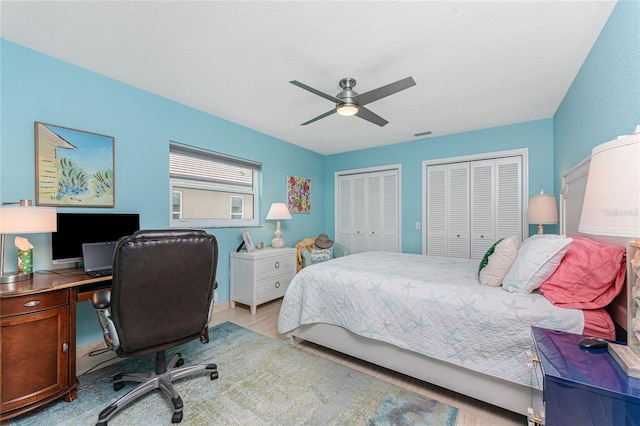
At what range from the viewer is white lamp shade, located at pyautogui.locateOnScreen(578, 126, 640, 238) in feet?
2.43

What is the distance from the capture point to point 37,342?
5.26 feet

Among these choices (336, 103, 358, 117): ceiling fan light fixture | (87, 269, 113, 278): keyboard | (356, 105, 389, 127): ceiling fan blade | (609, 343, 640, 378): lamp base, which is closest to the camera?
(609, 343, 640, 378): lamp base

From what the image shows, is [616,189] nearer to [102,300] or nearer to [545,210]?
[102,300]

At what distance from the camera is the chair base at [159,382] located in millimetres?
1526

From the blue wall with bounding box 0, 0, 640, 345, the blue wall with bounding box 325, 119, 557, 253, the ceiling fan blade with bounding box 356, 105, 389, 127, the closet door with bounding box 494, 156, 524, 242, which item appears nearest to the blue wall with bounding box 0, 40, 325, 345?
the blue wall with bounding box 0, 0, 640, 345

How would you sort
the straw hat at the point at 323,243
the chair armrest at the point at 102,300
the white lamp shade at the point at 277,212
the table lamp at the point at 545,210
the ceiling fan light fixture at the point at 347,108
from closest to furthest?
the chair armrest at the point at 102,300
the ceiling fan light fixture at the point at 347,108
the table lamp at the point at 545,210
the white lamp shade at the point at 277,212
the straw hat at the point at 323,243

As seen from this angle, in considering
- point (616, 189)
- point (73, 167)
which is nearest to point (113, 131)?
point (73, 167)

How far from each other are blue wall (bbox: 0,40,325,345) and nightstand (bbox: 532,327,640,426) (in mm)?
3195

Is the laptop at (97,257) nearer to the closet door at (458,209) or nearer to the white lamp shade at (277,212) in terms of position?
the white lamp shade at (277,212)

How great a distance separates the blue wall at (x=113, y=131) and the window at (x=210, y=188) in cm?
12

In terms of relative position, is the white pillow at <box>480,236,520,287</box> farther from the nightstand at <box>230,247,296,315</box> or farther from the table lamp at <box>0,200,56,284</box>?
the table lamp at <box>0,200,56,284</box>

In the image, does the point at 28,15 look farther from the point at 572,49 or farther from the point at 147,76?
the point at 572,49

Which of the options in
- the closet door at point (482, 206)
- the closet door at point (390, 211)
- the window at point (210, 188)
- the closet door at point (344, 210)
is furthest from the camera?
the closet door at point (344, 210)

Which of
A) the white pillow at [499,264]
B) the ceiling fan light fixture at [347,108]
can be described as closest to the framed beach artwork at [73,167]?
the ceiling fan light fixture at [347,108]
